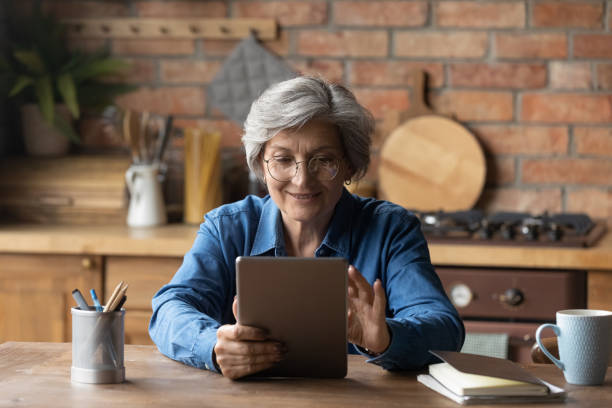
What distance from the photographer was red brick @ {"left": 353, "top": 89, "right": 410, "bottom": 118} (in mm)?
2963

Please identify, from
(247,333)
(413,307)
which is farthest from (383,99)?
(247,333)

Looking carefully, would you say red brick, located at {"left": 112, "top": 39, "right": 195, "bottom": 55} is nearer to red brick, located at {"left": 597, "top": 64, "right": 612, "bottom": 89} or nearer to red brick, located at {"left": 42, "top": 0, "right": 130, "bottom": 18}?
red brick, located at {"left": 42, "top": 0, "right": 130, "bottom": 18}

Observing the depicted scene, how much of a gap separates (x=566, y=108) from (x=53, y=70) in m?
1.85

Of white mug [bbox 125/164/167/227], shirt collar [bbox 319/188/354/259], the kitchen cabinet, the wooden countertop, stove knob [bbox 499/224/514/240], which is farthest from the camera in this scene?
white mug [bbox 125/164/167/227]

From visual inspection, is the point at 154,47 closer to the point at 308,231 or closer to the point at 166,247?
the point at 166,247

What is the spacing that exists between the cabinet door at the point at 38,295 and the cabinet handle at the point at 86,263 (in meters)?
0.01

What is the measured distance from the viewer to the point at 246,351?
130 centimetres


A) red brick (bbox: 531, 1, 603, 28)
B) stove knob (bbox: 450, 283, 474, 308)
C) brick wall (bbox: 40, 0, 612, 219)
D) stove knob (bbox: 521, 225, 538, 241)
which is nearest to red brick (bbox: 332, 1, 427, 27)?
brick wall (bbox: 40, 0, 612, 219)

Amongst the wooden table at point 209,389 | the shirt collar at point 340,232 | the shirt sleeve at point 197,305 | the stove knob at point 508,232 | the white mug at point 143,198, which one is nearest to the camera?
the wooden table at point 209,389

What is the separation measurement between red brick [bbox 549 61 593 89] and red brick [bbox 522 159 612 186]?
261mm

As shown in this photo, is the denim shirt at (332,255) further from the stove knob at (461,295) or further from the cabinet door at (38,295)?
the cabinet door at (38,295)

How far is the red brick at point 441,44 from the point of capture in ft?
9.53

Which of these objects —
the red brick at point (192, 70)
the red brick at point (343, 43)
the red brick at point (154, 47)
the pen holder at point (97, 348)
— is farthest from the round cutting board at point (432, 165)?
the pen holder at point (97, 348)

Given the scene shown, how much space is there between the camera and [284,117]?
5.46 feet
